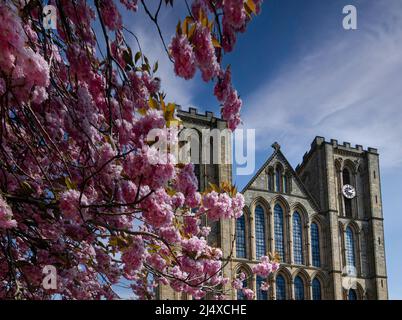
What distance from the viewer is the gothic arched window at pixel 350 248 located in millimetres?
36406

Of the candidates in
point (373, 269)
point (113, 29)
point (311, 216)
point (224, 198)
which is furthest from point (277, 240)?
point (113, 29)

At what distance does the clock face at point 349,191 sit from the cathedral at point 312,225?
0.25 ft

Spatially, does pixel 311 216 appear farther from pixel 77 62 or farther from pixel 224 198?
pixel 77 62

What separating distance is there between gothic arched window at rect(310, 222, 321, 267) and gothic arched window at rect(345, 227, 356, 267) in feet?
8.98

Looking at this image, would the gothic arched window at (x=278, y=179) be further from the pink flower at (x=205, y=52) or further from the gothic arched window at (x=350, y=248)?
the pink flower at (x=205, y=52)

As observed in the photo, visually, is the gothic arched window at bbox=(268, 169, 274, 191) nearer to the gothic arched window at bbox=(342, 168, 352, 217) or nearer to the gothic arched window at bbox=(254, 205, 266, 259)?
the gothic arched window at bbox=(254, 205, 266, 259)

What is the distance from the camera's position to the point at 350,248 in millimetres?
36938

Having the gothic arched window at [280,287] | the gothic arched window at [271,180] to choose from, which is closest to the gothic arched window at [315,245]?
the gothic arched window at [280,287]

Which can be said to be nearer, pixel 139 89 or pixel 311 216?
pixel 139 89

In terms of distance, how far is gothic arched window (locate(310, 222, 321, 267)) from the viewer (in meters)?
34.6

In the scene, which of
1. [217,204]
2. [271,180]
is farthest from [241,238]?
[217,204]

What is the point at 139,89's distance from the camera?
620 centimetres

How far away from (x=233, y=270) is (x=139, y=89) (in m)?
26.3

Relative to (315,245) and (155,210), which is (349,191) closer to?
(315,245)
